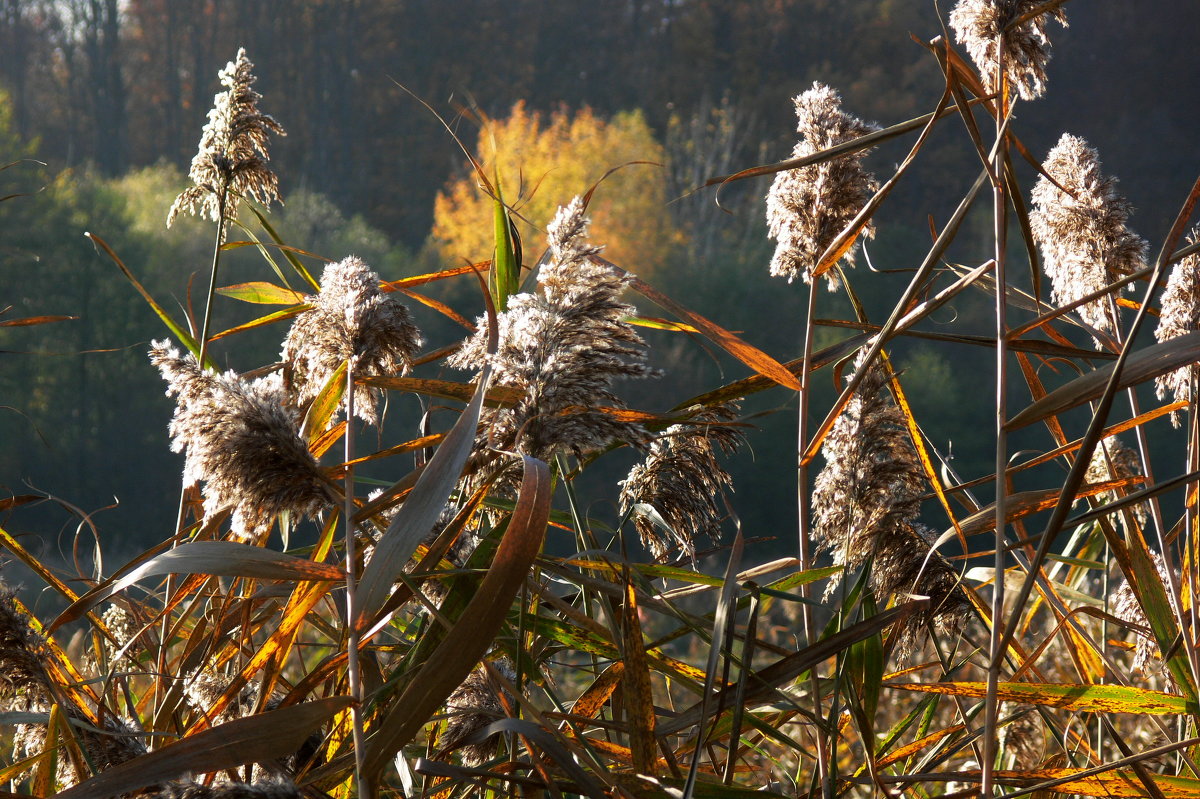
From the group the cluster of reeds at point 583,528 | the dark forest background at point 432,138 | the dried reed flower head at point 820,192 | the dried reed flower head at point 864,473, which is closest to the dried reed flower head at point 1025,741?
the cluster of reeds at point 583,528

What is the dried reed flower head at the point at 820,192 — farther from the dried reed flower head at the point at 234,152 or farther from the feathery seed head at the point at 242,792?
the feathery seed head at the point at 242,792

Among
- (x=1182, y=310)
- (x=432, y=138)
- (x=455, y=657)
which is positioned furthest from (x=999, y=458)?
(x=432, y=138)

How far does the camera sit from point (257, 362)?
17.6 m

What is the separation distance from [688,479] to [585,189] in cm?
2097

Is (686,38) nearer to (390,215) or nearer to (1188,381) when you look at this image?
(390,215)

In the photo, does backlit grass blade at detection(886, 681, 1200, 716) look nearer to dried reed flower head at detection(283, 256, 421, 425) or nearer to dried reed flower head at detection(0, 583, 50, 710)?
dried reed flower head at detection(283, 256, 421, 425)

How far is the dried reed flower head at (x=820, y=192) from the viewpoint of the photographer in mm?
1073

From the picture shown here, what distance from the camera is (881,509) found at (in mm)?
1005

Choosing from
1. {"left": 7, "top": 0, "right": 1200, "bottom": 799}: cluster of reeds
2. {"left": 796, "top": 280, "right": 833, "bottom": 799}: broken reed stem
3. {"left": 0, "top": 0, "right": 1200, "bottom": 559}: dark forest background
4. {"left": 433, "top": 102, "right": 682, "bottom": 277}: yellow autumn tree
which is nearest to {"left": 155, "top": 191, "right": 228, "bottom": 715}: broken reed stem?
{"left": 7, "top": 0, "right": 1200, "bottom": 799}: cluster of reeds

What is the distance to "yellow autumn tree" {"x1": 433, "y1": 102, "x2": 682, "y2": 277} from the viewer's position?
22188 mm

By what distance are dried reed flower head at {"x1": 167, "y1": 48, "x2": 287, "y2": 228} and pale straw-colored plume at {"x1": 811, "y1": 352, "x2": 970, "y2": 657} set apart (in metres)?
0.72

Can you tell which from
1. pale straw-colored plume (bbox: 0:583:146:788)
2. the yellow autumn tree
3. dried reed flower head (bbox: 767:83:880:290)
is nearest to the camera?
pale straw-colored plume (bbox: 0:583:146:788)

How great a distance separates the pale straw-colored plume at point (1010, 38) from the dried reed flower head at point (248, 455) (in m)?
0.65

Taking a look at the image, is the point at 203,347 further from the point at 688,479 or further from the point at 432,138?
the point at 432,138
